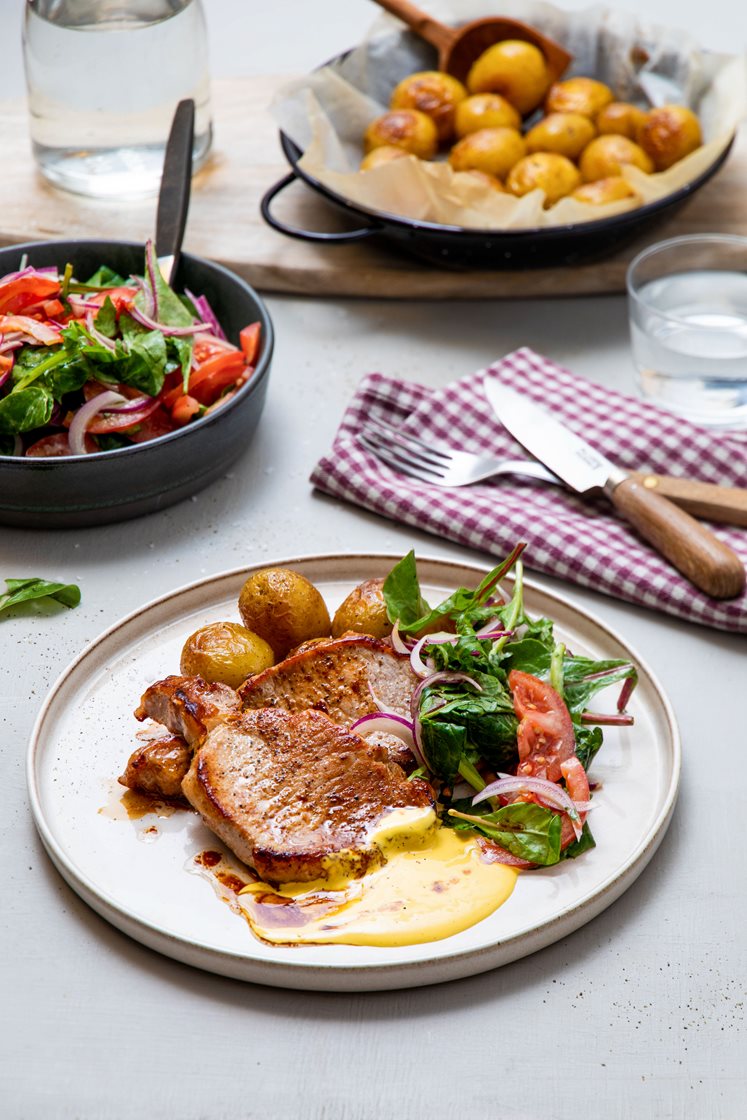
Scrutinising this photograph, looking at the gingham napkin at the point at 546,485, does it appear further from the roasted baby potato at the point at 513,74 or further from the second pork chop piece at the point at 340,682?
the roasted baby potato at the point at 513,74

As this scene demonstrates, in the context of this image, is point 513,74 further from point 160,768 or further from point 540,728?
point 160,768

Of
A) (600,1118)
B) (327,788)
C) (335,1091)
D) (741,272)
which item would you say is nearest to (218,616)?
(327,788)

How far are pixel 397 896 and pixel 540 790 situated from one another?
224mm

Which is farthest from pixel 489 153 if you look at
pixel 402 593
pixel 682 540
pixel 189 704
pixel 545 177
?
pixel 189 704

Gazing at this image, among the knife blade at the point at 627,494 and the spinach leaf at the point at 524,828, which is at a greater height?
the spinach leaf at the point at 524,828

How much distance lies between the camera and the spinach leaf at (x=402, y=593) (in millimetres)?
1817

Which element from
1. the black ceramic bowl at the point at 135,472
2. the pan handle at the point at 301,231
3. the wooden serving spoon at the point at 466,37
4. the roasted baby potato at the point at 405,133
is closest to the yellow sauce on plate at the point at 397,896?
the black ceramic bowl at the point at 135,472

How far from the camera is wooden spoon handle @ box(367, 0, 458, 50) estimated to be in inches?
126

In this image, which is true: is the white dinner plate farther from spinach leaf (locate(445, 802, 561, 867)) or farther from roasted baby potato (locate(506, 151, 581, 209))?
roasted baby potato (locate(506, 151, 581, 209))

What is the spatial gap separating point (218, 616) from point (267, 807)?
499 mm

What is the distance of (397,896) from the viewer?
1.51 meters

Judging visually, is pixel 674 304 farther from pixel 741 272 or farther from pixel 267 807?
pixel 267 807

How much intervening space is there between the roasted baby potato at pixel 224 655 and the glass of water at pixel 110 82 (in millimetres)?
1606

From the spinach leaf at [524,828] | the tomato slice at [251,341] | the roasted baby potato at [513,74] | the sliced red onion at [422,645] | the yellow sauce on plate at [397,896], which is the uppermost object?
the roasted baby potato at [513,74]
